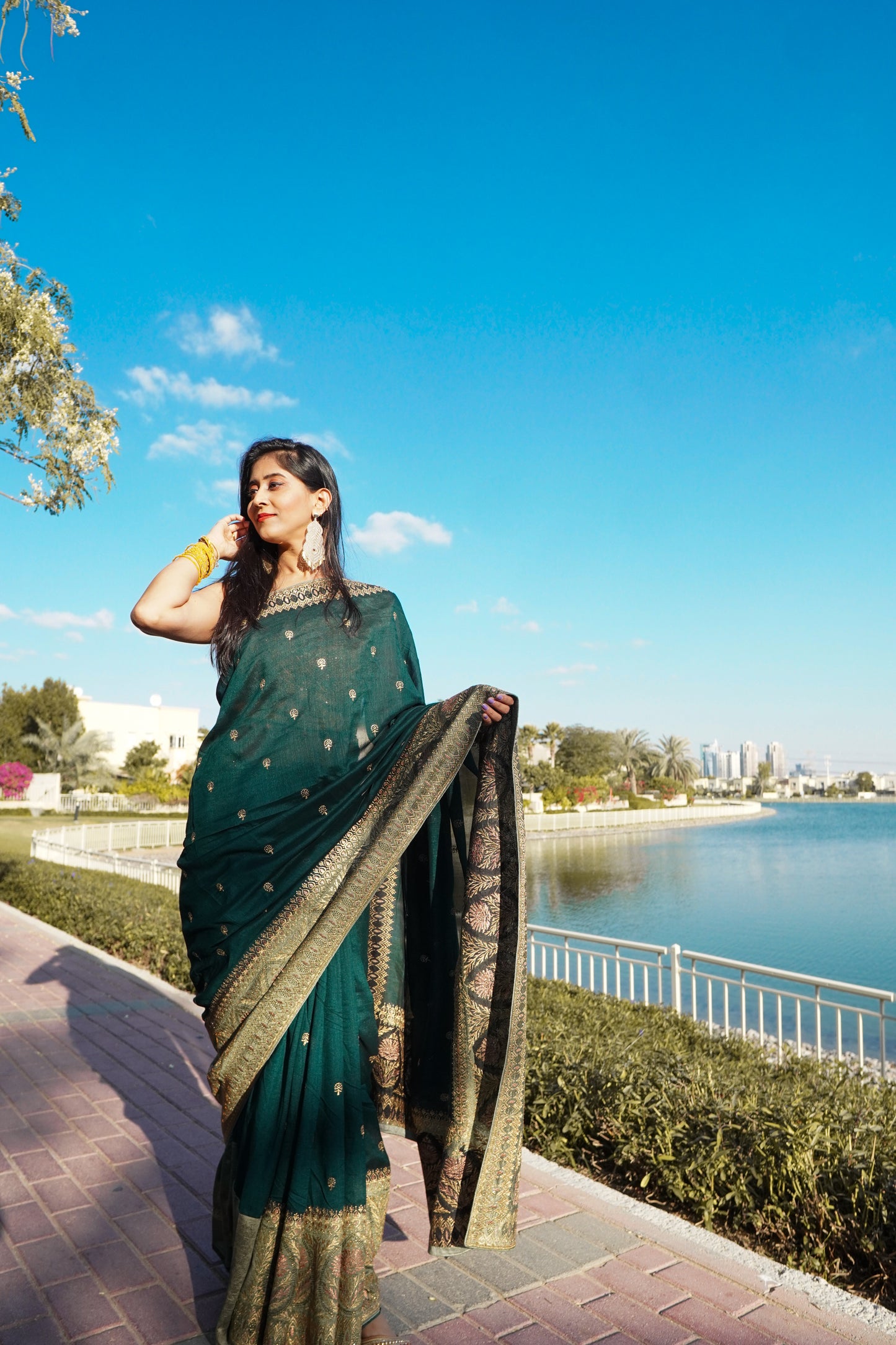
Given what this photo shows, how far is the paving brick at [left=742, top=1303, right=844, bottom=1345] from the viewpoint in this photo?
7.07 ft

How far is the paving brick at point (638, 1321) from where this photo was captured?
7.08 ft

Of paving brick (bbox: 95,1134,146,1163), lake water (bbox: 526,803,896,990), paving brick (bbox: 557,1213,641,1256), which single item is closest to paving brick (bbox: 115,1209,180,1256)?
paving brick (bbox: 95,1134,146,1163)

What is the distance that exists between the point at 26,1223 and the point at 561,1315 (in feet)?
5.31

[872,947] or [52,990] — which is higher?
[52,990]

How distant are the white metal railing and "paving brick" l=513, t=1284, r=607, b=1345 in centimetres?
104

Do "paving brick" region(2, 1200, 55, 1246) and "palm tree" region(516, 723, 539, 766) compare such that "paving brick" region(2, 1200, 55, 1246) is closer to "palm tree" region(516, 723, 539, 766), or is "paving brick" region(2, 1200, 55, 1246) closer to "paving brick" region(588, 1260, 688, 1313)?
"paving brick" region(588, 1260, 688, 1313)

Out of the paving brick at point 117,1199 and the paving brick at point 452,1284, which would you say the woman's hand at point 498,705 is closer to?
the paving brick at point 452,1284

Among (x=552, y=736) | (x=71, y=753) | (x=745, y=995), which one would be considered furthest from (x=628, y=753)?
(x=745, y=995)

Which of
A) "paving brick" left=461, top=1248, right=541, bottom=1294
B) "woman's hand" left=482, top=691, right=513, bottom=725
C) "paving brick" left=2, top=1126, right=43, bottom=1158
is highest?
"woman's hand" left=482, top=691, right=513, bottom=725

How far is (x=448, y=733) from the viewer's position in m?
2.09

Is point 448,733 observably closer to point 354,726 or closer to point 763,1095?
point 354,726

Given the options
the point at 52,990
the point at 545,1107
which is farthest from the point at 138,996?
the point at 545,1107

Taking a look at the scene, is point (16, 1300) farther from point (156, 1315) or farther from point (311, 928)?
point (311, 928)

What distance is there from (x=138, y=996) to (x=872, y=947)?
1230cm
